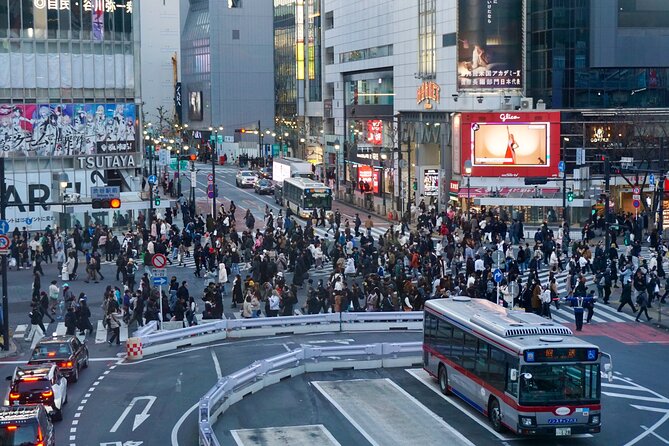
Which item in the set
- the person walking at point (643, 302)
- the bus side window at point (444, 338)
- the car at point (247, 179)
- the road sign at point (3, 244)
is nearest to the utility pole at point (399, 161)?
the car at point (247, 179)

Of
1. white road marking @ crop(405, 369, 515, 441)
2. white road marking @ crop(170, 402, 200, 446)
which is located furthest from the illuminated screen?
white road marking @ crop(170, 402, 200, 446)

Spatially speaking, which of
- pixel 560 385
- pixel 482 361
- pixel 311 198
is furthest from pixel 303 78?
pixel 560 385

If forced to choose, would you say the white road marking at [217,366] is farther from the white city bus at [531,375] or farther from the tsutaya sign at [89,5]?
the tsutaya sign at [89,5]

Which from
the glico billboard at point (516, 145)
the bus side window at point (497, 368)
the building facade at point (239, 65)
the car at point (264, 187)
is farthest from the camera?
the building facade at point (239, 65)

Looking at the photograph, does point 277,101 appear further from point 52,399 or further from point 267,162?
point 52,399

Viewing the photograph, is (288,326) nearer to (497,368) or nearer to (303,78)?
(497,368)

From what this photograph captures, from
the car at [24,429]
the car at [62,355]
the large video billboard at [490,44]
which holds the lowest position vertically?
the car at [62,355]

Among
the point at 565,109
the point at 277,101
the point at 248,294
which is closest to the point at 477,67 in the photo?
the point at 565,109
